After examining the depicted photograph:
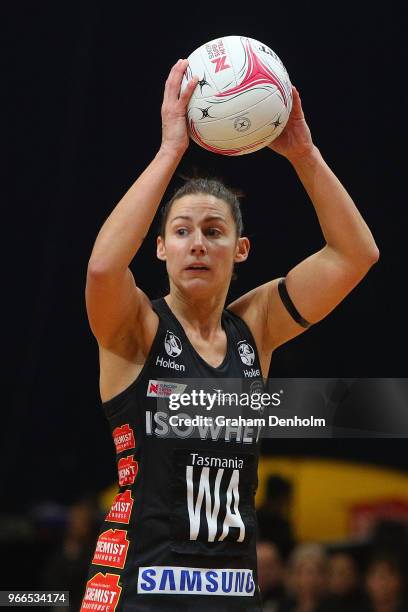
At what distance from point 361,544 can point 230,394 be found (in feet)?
8.73

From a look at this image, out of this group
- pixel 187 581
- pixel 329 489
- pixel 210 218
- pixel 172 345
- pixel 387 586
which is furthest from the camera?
pixel 329 489

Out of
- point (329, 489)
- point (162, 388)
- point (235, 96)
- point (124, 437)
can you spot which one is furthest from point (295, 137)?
point (329, 489)

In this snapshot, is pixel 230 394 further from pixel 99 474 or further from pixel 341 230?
pixel 99 474

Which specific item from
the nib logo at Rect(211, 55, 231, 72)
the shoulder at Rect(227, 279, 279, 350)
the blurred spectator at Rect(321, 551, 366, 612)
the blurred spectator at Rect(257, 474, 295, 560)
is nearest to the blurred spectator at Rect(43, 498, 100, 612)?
the blurred spectator at Rect(257, 474, 295, 560)

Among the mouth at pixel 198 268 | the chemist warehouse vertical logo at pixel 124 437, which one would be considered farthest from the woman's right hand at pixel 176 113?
the chemist warehouse vertical logo at pixel 124 437

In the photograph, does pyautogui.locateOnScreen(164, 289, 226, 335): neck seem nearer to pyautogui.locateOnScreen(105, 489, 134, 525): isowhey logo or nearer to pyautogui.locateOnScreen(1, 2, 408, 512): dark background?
pyautogui.locateOnScreen(105, 489, 134, 525): isowhey logo

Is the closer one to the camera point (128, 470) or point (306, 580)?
point (128, 470)

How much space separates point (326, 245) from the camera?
315cm

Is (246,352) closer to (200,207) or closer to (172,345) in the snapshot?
(172,345)

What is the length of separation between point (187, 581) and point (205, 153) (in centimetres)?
422

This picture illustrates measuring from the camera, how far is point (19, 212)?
7.99 m

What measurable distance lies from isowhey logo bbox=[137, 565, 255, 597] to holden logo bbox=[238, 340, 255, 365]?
672 millimetres

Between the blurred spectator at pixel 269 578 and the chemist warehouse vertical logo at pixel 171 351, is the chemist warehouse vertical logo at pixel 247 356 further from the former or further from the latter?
the blurred spectator at pixel 269 578

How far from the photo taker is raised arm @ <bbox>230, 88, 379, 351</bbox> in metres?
3.09
